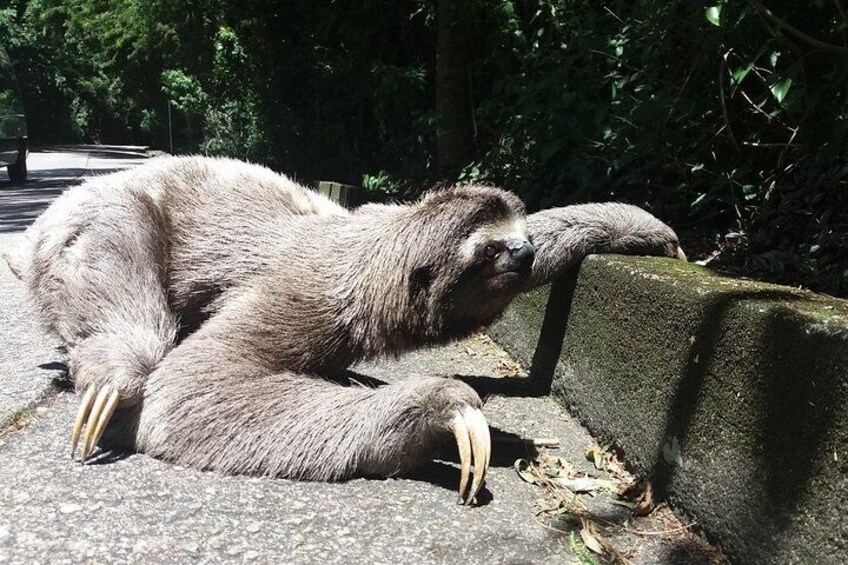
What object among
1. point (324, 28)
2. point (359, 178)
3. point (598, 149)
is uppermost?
point (324, 28)

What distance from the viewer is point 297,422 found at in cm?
302

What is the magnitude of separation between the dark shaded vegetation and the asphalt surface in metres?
1.68

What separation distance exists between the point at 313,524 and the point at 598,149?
341 centimetres

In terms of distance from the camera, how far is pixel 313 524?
8.47 feet

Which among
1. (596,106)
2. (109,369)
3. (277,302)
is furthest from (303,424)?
(596,106)

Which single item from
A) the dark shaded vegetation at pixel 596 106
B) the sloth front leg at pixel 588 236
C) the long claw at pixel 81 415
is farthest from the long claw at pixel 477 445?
the dark shaded vegetation at pixel 596 106

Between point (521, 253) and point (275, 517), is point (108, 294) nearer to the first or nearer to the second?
point (275, 517)

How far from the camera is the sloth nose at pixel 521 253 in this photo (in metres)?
3.16

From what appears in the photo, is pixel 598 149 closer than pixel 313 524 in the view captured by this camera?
No

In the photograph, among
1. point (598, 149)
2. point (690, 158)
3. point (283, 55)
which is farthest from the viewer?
point (283, 55)

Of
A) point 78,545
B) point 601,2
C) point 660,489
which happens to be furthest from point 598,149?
point 78,545

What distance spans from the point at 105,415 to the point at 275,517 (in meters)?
0.91

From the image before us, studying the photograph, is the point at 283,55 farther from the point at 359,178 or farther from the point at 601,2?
the point at 601,2

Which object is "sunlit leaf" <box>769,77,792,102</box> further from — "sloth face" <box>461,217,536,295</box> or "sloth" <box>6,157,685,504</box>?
"sloth face" <box>461,217,536,295</box>
